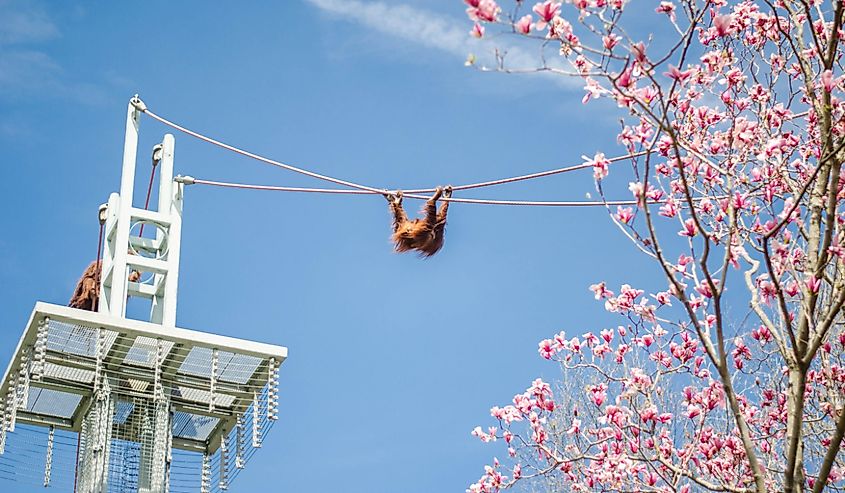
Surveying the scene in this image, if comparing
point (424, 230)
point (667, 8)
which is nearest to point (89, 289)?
point (424, 230)

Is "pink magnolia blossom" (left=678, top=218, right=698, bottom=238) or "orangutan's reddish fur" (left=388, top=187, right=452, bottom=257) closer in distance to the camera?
"pink magnolia blossom" (left=678, top=218, right=698, bottom=238)

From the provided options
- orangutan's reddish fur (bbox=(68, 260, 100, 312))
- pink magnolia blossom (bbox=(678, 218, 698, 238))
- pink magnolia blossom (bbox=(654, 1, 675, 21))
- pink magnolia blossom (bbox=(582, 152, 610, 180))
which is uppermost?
orangutan's reddish fur (bbox=(68, 260, 100, 312))

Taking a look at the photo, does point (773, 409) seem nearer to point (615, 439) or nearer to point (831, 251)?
point (615, 439)

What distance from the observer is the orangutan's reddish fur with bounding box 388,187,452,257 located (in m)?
7.80

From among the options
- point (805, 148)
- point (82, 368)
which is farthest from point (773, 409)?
point (82, 368)

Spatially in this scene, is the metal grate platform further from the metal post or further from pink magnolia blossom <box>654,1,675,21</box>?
pink magnolia blossom <box>654,1,675,21</box>

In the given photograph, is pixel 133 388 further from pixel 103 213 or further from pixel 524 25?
pixel 524 25

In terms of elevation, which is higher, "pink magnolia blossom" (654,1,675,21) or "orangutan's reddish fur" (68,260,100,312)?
"orangutan's reddish fur" (68,260,100,312)

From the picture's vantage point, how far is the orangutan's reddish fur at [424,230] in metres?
7.80

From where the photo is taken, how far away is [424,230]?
7.79 meters

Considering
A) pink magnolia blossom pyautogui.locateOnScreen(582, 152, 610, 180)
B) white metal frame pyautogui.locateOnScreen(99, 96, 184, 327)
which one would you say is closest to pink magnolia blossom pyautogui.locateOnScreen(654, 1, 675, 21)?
pink magnolia blossom pyautogui.locateOnScreen(582, 152, 610, 180)

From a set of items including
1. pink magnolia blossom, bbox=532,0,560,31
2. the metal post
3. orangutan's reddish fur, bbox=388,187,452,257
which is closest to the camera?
pink magnolia blossom, bbox=532,0,560,31

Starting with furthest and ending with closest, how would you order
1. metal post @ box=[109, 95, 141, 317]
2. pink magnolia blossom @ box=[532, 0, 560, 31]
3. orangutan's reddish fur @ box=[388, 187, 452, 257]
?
metal post @ box=[109, 95, 141, 317] < orangutan's reddish fur @ box=[388, 187, 452, 257] < pink magnolia blossom @ box=[532, 0, 560, 31]

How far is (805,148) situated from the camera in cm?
631
